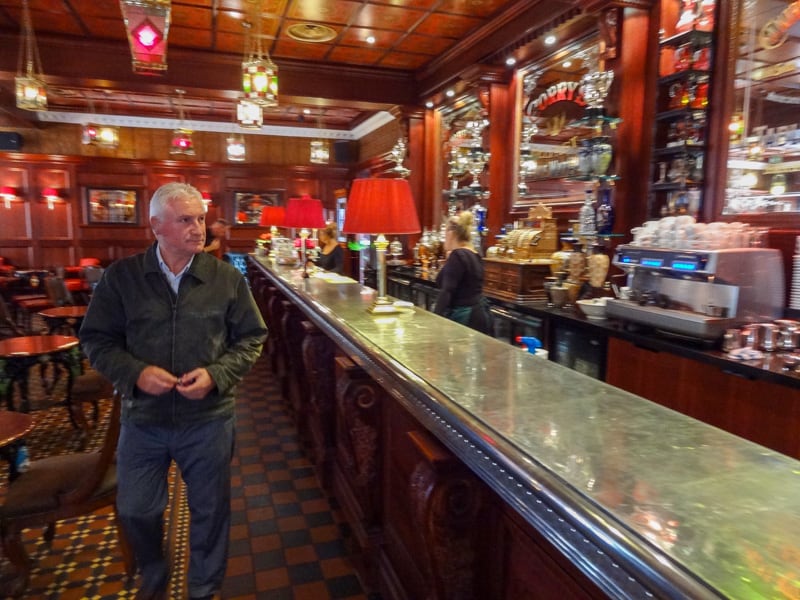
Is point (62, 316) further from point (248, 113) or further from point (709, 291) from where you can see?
point (709, 291)

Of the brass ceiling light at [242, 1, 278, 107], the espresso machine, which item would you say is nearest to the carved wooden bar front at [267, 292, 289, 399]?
the brass ceiling light at [242, 1, 278, 107]

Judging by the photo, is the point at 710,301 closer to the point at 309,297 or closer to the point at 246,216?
the point at 309,297

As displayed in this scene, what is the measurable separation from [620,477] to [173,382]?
1.57 m


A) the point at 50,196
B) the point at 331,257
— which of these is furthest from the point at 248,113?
the point at 50,196

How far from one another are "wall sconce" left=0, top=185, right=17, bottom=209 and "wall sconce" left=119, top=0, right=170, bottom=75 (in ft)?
30.7

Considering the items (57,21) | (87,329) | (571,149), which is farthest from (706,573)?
(57,21)

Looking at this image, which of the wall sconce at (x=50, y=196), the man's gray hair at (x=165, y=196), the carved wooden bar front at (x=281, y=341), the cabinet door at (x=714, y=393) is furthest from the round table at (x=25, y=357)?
the wall sconce at (x=50, y=196)

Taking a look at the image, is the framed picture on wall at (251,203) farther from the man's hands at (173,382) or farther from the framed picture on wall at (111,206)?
the man's hands at (173,382)

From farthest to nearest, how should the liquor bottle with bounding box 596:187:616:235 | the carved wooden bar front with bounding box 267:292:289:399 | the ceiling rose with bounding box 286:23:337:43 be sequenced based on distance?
the ceiling rose with bounding box 286:23:337:43
the carved wooden bar front with bounding box 267:292:289:399
the liquor bottle with bounding box 596:187:616:235

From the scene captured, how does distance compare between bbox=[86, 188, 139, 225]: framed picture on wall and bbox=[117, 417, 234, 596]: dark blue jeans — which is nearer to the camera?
bbox=[117, 417, 234, 596]: dark blue jeans

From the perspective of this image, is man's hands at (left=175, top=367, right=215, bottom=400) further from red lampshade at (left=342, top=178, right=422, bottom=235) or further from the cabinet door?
the cabinet door

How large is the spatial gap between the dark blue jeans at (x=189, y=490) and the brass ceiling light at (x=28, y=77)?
391 centimetres

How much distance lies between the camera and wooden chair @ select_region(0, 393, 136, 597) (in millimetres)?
2172

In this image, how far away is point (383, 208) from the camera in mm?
2775
